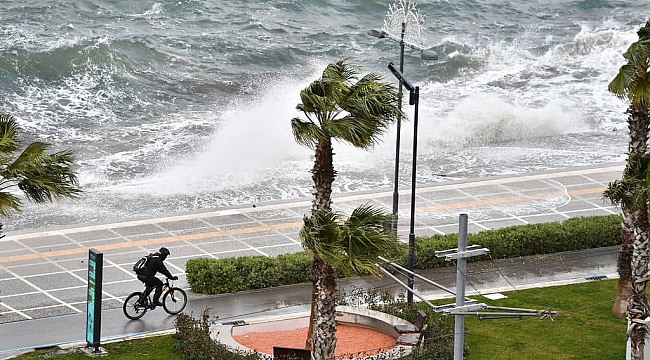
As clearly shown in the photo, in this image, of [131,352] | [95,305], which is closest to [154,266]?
[95,305]

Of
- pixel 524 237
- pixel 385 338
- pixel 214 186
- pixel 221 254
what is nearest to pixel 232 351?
pixel 385 338

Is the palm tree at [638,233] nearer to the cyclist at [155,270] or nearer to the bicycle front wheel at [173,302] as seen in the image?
the cyclist at [155,270]

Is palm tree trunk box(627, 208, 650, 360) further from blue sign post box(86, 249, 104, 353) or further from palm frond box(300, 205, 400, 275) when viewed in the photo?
blue sign post box(86, 249, 104, 353)

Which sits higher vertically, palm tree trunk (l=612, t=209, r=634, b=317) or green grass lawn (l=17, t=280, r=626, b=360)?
palm tree trunk (l=612, t=209, r=634, b=317)

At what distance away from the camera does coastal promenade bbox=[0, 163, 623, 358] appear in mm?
26094

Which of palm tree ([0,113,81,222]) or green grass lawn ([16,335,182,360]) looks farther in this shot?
green grass lawn ([16,335,182,360])

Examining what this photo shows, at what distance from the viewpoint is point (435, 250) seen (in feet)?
96.8

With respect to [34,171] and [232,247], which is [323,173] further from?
[232,247]

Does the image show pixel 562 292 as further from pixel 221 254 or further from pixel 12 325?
pixel 12 325

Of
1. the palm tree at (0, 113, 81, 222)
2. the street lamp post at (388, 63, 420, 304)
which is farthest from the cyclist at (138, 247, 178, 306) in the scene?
the street lamp post at (388, 63, 420, 304)

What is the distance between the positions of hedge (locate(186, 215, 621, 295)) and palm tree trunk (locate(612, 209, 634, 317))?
14.8 ft

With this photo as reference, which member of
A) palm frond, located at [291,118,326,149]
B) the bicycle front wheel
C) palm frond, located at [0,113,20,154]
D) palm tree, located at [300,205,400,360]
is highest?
palm frond, located at [291,118,326,149]

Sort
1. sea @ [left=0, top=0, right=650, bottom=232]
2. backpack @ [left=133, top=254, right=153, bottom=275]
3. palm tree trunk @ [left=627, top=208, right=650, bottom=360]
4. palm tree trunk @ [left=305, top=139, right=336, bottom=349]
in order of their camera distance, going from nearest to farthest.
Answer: palm tree trunk @ [left=305, top=139, right=336, bottom=349], palm tree trunk @ [left=627, top=208, right=650, bottom=360], backpack @ [left=133, top=254, right=153, bottom=275], sea @ [left=0, top=0, right=650, bottom=232]

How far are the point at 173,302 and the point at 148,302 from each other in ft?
2.18
